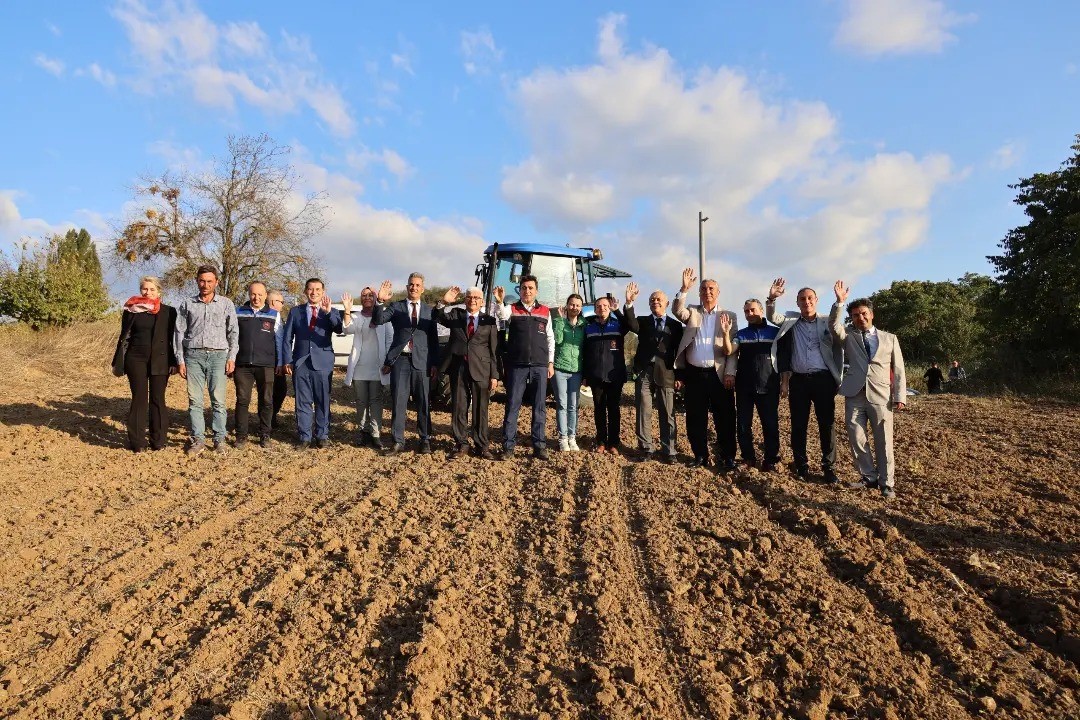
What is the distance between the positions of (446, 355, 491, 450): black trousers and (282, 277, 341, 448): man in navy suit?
4.57ft

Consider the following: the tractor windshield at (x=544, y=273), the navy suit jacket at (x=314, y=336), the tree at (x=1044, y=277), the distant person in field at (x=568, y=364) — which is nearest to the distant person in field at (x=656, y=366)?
the distant person in field at (x=568, y=364)

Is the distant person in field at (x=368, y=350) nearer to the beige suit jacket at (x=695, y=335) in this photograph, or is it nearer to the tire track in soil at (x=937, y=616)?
the beige suit jacket at (x=695, y=335)

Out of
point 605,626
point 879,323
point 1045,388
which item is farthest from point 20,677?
point 879,323

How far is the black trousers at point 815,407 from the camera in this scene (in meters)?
5.55

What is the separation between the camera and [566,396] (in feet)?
21.7

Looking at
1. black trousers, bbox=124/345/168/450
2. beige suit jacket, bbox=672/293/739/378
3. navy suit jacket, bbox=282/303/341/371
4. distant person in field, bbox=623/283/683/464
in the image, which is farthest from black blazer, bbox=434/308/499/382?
black trousers, bbox=124/345/168/450

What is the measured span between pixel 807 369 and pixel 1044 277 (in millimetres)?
13049

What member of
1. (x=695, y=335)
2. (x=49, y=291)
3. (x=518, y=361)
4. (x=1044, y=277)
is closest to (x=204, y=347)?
(x=518, y=361)

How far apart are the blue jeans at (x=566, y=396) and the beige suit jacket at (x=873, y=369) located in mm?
2520

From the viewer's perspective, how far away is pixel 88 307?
15648 mm

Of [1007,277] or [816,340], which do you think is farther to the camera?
[1007,277]

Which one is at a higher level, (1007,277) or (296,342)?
(1007,277)

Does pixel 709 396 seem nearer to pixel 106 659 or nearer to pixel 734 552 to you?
pixel 734 552

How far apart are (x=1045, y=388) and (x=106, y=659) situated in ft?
51.7
